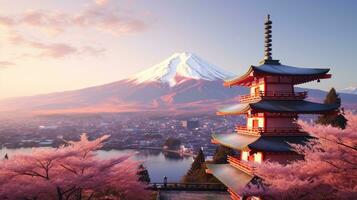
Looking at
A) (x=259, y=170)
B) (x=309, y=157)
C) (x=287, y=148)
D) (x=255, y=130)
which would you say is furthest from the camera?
(x=255, y=130)

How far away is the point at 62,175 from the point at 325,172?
10.7 meters

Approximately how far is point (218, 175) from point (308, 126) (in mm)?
10119

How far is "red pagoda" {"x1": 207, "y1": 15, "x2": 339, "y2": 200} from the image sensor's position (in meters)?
18.6

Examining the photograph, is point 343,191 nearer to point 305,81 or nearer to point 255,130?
point 255,130

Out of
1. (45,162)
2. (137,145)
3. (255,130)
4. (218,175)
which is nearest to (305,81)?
(255,130)

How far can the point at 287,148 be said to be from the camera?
715 inches

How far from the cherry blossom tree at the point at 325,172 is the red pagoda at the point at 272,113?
13.9ft

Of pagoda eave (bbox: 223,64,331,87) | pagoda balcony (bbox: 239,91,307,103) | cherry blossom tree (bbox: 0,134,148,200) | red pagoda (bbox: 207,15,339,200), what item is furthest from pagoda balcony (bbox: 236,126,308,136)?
cherry blossom tree (bbox: 0,134,148,200)

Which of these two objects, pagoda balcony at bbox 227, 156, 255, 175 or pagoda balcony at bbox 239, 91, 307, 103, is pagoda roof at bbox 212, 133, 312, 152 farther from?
pagoda balcony at bbox 239, 91, 307, 103

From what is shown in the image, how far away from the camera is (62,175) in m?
16.4

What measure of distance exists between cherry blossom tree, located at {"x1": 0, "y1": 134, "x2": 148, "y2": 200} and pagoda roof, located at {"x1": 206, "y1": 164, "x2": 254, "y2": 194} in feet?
15.3

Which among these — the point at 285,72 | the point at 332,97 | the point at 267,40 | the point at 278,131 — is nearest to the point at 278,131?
the point at 278,131

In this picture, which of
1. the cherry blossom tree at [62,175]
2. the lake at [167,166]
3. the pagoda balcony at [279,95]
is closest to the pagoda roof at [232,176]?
the pagoda balcony at [279,95]

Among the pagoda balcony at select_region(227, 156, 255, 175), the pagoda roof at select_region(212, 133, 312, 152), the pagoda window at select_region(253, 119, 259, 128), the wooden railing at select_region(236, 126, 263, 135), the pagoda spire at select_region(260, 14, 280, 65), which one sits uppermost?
the pagoda spire at select_region(260, 14, 280, 65)
